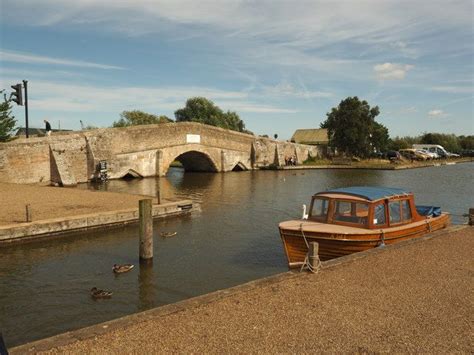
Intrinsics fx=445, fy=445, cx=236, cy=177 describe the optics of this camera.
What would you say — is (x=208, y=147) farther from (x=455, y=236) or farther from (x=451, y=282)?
(x=451, y=282)

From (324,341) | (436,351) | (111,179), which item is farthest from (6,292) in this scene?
(111,179)

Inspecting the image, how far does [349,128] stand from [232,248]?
48927mm

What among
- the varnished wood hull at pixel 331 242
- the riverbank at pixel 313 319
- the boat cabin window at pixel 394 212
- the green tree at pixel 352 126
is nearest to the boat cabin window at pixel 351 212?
the varnished wood hull at pixel 331 242

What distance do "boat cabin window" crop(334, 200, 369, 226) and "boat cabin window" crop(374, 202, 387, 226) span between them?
31cm

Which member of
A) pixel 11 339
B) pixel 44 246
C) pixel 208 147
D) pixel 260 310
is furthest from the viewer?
pixel 208 147

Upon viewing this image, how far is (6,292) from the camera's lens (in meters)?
10.4

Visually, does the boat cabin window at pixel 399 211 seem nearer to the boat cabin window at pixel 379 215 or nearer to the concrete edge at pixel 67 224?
the boat cabin window at pixel 379 215

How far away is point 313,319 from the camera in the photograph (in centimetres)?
679

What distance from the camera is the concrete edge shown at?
46.4 ft

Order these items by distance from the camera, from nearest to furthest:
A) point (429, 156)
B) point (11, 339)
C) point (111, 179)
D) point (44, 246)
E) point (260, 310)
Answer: point (260, 310) < point (11, 339) < point (44, 246) < point (111, 179) < point (429, 156)

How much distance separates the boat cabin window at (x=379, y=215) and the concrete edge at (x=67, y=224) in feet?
31.0

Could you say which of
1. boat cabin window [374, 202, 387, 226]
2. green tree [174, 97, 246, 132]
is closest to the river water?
boat cabin window [374, 202, 387, 226]

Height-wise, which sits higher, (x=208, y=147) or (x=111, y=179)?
(x=208, y=147)

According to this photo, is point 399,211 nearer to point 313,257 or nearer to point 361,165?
point 313,257
